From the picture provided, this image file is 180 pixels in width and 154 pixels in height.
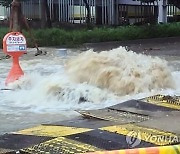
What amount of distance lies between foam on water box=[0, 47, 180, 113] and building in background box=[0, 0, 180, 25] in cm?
2865

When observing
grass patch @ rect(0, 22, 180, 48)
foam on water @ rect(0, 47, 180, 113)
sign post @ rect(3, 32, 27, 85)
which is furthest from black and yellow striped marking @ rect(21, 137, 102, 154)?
grass patch @ rect(0, 22, 180, 48)

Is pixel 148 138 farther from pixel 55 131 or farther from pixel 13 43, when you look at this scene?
pixel 13 43

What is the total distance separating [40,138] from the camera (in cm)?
566

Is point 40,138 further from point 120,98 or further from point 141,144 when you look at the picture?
point 120,98

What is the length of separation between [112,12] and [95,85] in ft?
99.3

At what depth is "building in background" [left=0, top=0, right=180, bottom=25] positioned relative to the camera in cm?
3928

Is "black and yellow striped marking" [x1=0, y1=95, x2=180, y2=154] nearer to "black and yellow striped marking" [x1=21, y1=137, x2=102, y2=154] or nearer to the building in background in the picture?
"black and yellow striped marking" [x1=21, y1=137, x2=102, y2=154]

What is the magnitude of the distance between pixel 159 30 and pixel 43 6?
254 inches

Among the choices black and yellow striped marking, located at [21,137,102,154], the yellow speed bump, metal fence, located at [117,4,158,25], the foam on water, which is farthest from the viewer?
metal fence, located at [117,4,158,25]

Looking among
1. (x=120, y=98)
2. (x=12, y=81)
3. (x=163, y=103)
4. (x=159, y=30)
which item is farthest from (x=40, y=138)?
(x=159, y=30)

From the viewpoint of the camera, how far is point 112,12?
129 feet

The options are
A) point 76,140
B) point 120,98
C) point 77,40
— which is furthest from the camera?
point 77,40

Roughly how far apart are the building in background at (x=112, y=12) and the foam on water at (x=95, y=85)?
2865 centimetres

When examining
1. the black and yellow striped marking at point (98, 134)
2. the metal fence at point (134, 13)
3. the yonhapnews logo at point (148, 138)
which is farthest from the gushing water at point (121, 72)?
the metal fence at point (134, 13)
